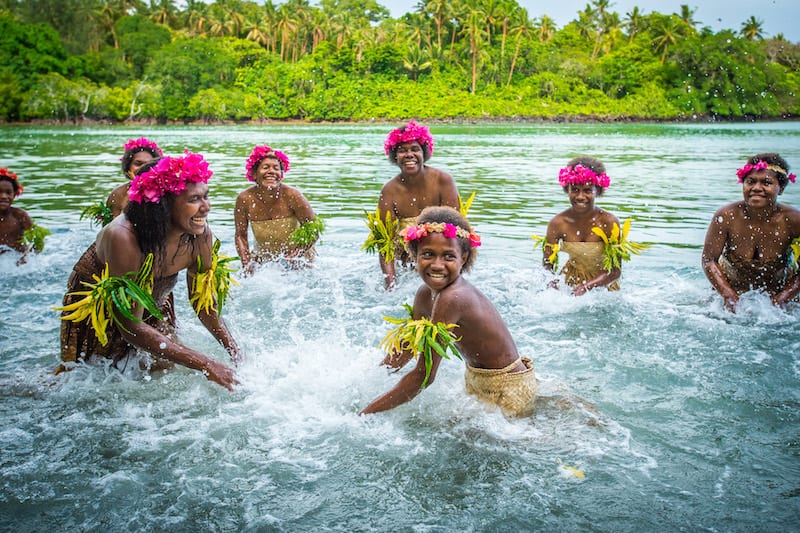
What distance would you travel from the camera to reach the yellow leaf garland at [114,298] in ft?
12.3

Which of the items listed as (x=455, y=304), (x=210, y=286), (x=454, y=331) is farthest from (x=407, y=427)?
(x=210, y=286)

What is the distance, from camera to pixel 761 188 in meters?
5.76

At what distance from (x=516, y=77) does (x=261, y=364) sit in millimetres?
86008

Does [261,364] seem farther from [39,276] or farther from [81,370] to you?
[39,276]

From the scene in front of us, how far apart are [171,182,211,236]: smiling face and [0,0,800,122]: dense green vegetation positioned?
220 feet

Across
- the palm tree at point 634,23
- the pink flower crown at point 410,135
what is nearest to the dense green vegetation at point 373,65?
the palm tree at point 634,23

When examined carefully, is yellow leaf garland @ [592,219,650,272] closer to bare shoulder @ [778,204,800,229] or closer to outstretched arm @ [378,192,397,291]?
bare shoulder @ [778,204,800,229]

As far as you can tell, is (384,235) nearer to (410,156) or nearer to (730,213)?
(410,156)

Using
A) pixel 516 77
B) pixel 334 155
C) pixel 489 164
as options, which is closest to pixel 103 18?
pixel 516 77

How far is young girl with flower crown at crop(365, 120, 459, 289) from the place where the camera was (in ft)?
22.3

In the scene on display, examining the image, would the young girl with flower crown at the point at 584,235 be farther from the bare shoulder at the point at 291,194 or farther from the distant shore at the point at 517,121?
the distant shore at the point at 517,121

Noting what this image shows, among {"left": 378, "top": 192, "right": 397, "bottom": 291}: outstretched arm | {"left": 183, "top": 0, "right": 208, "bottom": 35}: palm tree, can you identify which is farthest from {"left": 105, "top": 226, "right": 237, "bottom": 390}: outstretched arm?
{"left": 183, "top": 0, "right": 208, "bottom": 35}: palm tree

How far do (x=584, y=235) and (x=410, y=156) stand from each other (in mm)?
1858

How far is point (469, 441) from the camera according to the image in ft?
11.8
